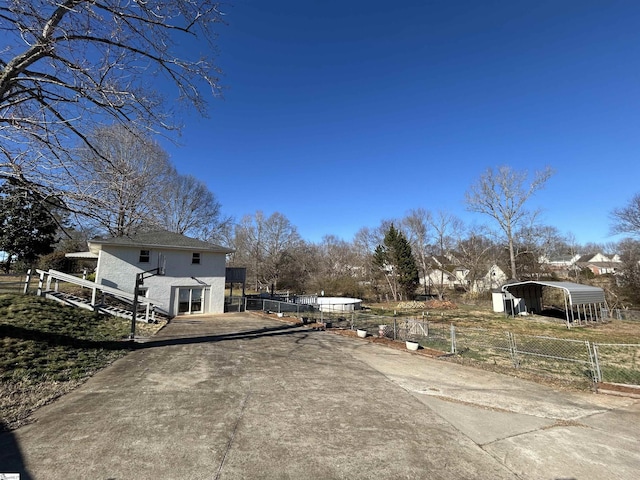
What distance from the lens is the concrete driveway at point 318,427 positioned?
3.34 metres

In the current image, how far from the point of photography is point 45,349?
7383 mm

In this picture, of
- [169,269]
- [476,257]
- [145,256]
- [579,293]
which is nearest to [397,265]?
[476,257]

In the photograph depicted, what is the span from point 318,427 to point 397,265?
103 ft

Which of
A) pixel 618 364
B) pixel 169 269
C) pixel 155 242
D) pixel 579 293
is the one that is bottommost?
pixel 618 364

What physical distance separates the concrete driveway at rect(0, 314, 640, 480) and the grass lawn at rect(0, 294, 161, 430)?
0.43 metres

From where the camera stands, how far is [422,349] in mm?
9828

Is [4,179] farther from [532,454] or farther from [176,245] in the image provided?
[176,245]

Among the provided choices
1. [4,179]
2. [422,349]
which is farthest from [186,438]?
[422,349]

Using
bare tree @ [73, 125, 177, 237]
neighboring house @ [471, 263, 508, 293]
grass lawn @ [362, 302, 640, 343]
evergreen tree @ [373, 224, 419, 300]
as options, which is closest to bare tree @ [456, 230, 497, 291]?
neighboring house @ [471, 263, 508, 293]

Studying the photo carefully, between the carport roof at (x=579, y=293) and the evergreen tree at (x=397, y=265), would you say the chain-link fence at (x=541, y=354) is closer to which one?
the carport roof at (x=579, y=293)

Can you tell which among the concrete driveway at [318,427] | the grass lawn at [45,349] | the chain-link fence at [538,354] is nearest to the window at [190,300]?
the grass lawn at [45,349]

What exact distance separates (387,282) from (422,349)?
26832 millimetres

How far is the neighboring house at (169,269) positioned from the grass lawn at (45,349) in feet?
15.8

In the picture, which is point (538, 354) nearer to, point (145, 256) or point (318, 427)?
point (318, 427)
